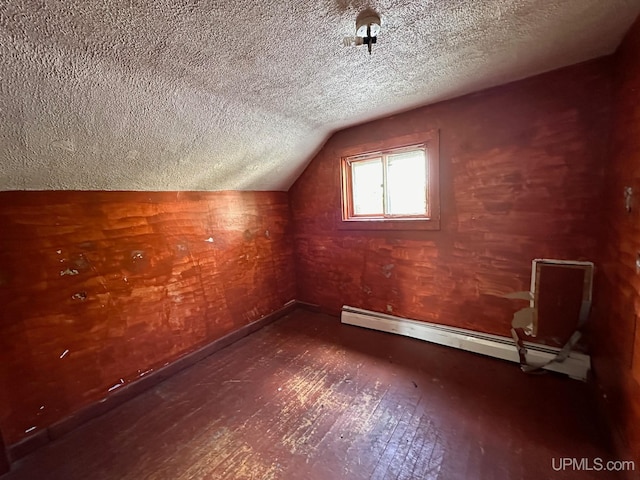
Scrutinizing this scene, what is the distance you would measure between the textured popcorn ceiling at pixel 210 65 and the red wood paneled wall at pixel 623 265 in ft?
1.06

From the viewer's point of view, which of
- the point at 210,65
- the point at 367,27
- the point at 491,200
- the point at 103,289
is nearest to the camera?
the point at 367,27

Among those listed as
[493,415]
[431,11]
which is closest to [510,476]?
[493,415]

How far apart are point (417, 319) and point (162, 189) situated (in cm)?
266

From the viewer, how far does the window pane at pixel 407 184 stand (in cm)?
244

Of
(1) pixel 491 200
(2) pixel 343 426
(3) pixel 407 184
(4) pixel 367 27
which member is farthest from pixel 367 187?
(2) pixel 343 426

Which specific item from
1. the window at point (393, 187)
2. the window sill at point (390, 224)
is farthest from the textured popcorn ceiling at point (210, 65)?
the window sill at point (390, 224)

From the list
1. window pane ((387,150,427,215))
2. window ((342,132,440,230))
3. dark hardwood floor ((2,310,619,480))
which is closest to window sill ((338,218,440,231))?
window ((342,132,440,230))

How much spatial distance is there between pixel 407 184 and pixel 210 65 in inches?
76.7

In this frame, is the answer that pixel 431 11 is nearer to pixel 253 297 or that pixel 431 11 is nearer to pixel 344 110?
pixel 344 110

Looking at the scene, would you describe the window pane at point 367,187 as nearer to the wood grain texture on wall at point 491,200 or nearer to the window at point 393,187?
the window at point 393,187

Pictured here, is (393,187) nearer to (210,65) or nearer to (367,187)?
(367,187)

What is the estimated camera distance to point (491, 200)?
205cm

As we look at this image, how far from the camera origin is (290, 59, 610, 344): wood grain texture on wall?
5.65ft

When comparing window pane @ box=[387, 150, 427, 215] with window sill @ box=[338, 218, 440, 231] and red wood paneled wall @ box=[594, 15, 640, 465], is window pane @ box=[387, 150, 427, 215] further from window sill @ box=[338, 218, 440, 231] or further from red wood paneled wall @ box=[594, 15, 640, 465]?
red wood paneled wall @ box=[594, 15, 640, 465]
